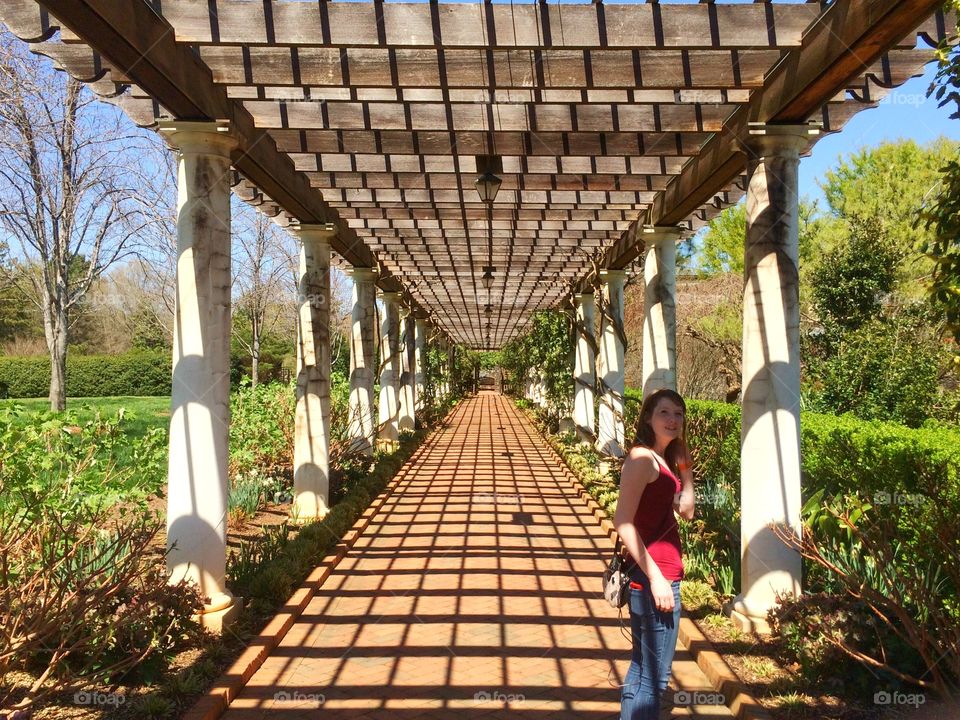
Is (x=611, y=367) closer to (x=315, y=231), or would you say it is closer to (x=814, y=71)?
(x=315, y=231)

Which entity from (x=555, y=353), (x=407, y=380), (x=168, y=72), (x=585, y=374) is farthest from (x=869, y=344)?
(x=168, y=72)

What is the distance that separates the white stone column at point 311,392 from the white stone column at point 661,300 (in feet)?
10.8

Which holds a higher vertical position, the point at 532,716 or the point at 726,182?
the point at 726,182

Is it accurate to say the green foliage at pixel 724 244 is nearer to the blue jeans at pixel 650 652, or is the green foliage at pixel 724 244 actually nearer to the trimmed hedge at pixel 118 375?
the trimmed hedge at pixel 118 375

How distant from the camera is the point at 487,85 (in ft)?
15.9

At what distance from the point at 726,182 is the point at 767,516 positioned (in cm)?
266

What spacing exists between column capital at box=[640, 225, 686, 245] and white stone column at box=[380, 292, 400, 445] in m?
7.08

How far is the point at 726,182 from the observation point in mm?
6066

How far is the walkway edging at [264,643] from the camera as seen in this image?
372 cm

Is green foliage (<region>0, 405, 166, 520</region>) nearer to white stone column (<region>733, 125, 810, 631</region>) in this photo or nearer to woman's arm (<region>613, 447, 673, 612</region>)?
woman's arm (<region>613, 447, 673, 612</region>)

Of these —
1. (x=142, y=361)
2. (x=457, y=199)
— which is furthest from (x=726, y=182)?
(x=142, y=361)

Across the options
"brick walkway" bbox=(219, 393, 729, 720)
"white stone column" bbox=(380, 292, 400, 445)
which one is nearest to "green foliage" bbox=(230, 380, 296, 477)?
"brick walkway" bbox=(219, 393, 729, 720)

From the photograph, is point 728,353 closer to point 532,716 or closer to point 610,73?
point 610,73

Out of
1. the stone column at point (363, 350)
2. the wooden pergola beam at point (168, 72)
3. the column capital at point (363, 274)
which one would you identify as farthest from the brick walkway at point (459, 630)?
the column capital at point (363, 274)
